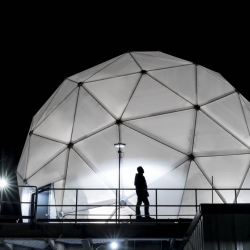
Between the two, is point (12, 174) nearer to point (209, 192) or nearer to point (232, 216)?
point (209, 192)

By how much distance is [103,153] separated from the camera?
79.2ft

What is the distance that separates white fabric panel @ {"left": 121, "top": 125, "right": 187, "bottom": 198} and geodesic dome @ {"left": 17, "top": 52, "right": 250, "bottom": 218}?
4 centimetres

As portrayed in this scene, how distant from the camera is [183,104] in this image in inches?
961

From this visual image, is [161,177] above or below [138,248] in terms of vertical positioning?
above

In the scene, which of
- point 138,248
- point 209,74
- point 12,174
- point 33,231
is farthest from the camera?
point 12,174

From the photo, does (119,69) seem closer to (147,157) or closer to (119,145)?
(119,145)

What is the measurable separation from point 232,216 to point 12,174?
19984mm

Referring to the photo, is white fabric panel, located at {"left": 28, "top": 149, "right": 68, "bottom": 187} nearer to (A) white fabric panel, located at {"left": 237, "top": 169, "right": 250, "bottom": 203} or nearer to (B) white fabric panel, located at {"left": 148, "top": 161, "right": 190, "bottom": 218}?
(B) white fabric panel, located at {"left": 148, "top": 161, "right": 190, "bottom": 218}

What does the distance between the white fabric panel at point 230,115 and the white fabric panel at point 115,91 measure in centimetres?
315

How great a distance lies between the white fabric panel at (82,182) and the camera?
23766 millimetres

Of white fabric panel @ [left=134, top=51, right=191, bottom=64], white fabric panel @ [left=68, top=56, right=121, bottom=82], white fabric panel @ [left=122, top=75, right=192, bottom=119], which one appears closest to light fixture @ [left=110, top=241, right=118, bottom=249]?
white fabric panel @ [left=122, top=75, right=192, bottom=119]

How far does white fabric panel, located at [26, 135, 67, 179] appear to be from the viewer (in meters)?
24.7

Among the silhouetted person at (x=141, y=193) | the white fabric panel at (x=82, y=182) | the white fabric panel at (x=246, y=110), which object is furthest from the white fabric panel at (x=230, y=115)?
the white fabric panel at (x=82, y=182)

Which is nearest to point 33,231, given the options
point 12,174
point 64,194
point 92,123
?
point 64,194
